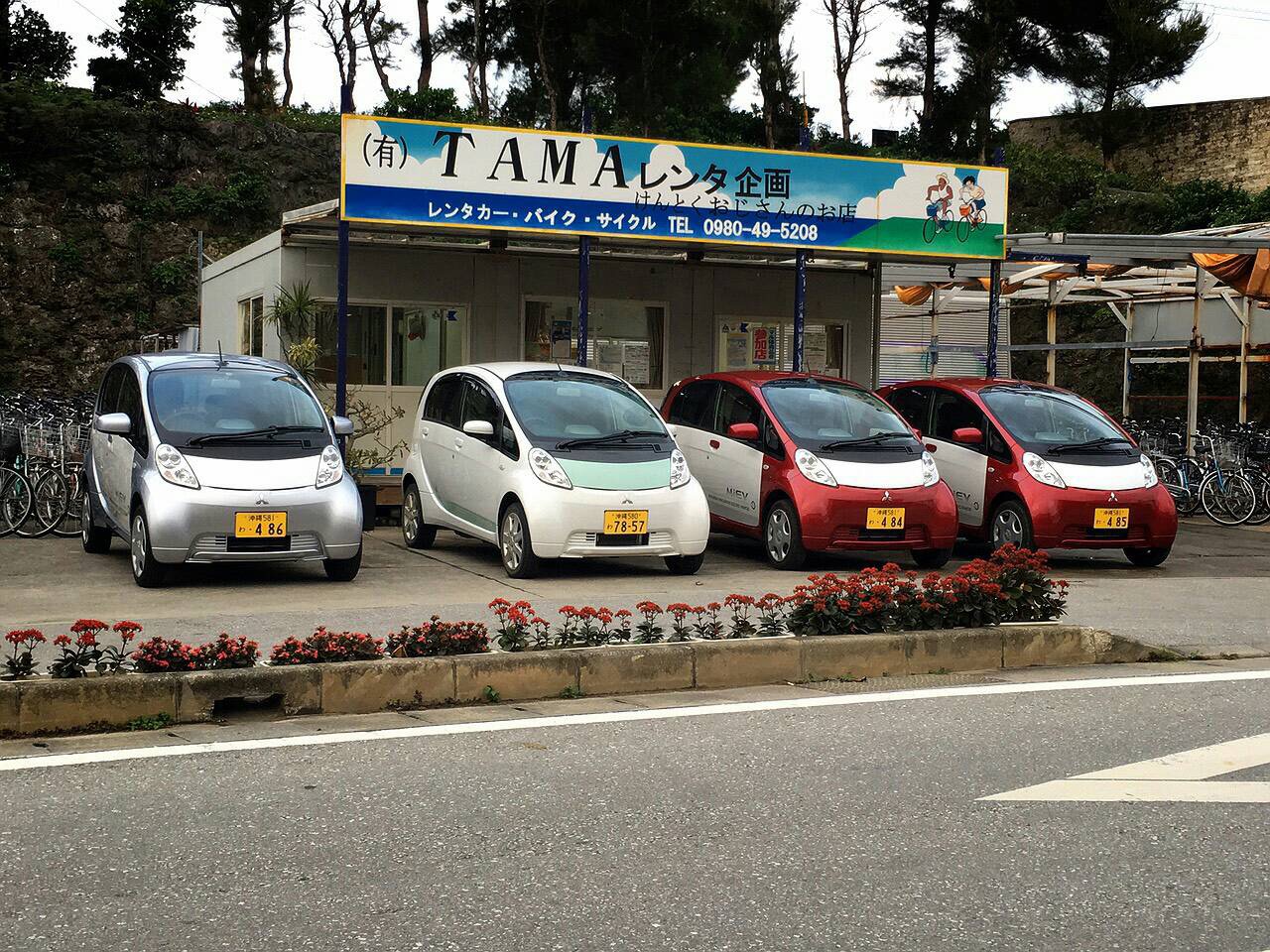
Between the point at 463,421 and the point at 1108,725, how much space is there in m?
7.75

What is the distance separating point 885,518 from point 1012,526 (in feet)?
5.80

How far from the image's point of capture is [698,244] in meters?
16.4

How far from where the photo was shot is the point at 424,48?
159 feet

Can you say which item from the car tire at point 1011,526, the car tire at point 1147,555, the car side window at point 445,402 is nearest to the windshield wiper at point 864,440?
the car tire at point 1011,526

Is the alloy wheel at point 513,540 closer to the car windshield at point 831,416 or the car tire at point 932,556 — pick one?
the car windshield at point 831,416

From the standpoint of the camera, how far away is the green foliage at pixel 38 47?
Answer: 45094 millimetres

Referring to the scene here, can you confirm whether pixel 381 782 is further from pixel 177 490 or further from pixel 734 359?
pixel 734 359

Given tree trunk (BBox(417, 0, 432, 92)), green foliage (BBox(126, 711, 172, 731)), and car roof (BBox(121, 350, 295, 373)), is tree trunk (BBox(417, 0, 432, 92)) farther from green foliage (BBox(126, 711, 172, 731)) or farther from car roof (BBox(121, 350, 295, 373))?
green foliage (BBox(126, 711, 172, 731))

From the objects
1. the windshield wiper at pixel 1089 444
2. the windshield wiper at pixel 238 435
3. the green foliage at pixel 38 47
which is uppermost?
the green foliage at pixel 38 47

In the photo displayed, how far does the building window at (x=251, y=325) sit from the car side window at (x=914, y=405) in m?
7.89

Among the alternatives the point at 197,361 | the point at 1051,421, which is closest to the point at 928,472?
the point at 1051,421

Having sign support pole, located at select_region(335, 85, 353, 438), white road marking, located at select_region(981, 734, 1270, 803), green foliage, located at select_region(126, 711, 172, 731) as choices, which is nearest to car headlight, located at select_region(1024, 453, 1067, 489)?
sign support pole, located at select_region(335, 85, 353, 438)

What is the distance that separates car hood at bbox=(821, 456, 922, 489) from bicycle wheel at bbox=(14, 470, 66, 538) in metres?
7.42

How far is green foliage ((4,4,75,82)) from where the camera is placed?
148ft
